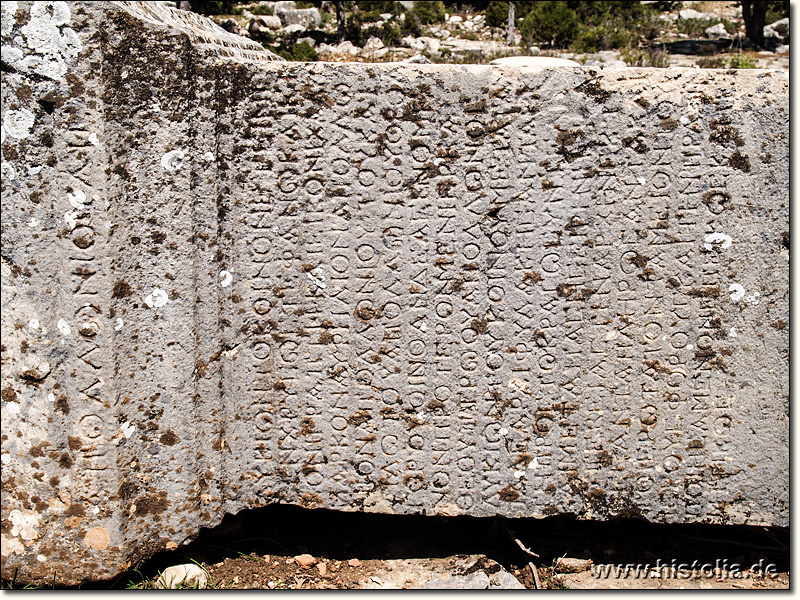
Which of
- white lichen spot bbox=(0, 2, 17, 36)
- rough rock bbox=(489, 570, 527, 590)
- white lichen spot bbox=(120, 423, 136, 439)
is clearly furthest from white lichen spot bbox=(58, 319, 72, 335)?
rough rock bbox=(489, 570, 527, 590)

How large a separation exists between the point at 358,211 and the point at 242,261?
431 mm

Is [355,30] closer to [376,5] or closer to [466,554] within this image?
[376,5]

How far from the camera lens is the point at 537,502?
2.25 m

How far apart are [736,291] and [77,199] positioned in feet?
7.15

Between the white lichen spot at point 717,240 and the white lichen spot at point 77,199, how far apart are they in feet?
6.65

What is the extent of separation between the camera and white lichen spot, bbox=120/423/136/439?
2016 mm

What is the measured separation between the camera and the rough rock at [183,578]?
2189 millimetres

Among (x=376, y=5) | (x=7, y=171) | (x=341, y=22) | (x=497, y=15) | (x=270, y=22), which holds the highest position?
(x=376, y=5)

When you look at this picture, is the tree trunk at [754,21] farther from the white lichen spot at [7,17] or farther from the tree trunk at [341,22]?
the white lichen spot at [7,17]

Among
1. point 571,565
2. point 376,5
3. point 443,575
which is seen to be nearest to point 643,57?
point 376,5

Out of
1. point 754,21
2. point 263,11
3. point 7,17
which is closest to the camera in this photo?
point 7,17

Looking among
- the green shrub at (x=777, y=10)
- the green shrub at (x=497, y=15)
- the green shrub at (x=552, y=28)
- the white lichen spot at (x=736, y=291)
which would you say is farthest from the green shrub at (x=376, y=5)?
the white lichen spot at (x=736, y=291)

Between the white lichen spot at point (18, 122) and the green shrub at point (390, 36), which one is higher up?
the green shrub at point (390, 36)

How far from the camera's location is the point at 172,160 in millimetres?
1960
